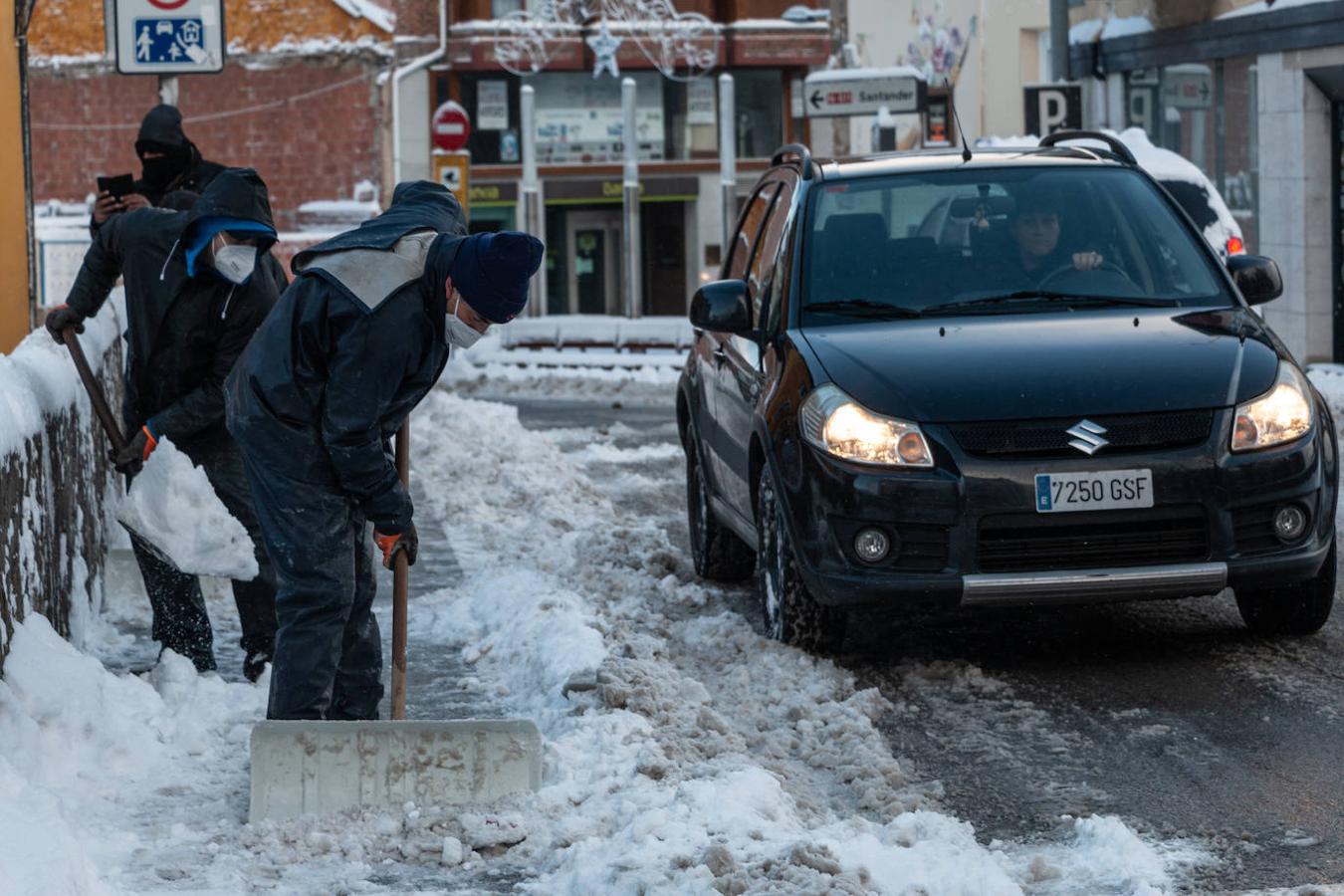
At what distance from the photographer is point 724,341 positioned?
8836mm

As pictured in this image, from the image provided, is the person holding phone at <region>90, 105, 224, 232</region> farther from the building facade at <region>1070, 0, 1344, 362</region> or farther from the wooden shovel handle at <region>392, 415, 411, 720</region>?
the building facade at <region>1070, 0, 1344, 362</region>

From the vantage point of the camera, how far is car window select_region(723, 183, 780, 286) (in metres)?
9.15

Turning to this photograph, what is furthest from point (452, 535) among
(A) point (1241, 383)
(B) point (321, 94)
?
(B) point (321, 94)

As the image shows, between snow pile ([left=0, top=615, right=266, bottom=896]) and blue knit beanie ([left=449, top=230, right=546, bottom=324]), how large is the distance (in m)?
1.45

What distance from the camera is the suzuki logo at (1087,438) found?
6.75m

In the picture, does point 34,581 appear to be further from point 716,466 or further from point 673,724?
point 716,466

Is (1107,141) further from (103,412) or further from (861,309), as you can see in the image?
(103,412)

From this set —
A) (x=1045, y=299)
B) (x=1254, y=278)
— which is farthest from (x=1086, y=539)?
(x=1254, y=278)

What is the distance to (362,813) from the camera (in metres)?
5.51

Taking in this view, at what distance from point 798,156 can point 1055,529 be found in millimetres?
2541

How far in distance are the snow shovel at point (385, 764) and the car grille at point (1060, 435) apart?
1882 mm

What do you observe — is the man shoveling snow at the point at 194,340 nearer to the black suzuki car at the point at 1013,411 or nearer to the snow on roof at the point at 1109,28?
the black suzuki car at the point at 1013,411

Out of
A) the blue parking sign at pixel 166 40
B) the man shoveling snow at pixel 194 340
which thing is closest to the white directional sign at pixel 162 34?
the blue parking sign at pixel 166 40

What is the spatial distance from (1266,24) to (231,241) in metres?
16.9
